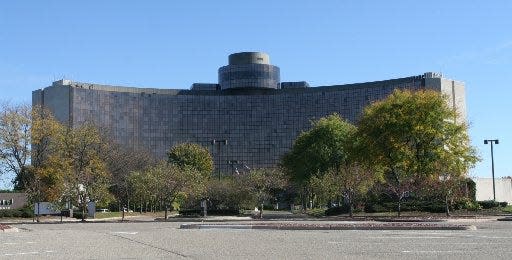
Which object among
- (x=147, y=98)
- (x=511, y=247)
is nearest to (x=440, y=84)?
(x=147, y=98)

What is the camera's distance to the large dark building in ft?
575

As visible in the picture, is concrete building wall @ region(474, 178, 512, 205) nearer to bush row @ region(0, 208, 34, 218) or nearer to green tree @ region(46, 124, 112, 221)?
green tree @ region(46, 124, 112, 221)

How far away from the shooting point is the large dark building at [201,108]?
575 feet

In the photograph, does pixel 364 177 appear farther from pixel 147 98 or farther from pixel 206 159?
pixel 147 98

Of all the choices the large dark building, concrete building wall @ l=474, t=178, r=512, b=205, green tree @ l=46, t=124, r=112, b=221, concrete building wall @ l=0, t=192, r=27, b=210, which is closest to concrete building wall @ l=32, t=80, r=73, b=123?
the large dark building

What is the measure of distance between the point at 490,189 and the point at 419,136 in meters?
21.8

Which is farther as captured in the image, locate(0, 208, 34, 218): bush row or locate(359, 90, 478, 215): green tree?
locate(0, 208, 34, 218): bush row

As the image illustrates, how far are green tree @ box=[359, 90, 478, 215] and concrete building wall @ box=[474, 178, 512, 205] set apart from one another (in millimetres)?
13815

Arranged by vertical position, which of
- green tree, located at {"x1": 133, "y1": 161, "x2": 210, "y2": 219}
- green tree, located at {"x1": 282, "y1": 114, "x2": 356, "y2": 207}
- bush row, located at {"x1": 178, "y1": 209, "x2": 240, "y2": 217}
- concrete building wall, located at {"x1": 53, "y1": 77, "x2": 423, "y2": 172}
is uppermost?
concrete building wall, located at {"x1": 53, "y1": 77, "x2": 423, "y2": 172}

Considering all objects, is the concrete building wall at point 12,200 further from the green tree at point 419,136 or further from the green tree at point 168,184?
the green tree at point 419,136

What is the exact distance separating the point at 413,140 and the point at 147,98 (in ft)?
430

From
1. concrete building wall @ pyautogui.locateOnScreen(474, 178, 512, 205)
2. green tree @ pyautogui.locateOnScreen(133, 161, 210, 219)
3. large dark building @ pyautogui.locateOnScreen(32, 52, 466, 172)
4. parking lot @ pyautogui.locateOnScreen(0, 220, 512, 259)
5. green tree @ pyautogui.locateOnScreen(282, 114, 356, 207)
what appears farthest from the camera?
large dark building @ pyautogui.locateOnScreen(32, 52, 466, 172)

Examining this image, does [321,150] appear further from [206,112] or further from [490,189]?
[206,112]

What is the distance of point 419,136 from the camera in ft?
217
